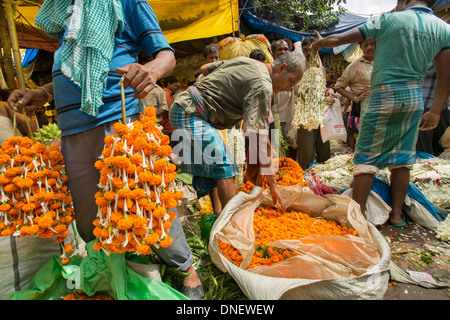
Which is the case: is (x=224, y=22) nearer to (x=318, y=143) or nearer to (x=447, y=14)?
(x=318, y=143)

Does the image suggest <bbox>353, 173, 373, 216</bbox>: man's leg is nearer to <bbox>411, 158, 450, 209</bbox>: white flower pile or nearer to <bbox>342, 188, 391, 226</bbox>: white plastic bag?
<bbox>342, 188, 391, 226</bbox>: white plastic bag

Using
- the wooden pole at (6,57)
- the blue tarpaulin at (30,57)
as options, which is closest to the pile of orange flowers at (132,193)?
the wooden pole at (6,57)

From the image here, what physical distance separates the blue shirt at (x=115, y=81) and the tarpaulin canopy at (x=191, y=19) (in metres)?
4.36

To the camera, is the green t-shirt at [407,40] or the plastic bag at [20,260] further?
the green t-shirt at [407,40]

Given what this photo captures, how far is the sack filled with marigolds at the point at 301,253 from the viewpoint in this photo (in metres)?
1.43

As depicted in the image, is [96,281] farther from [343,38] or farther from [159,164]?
[343,38]

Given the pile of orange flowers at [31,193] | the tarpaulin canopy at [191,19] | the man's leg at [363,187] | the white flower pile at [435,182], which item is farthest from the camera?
the tarpaulin canopy at [191,19]

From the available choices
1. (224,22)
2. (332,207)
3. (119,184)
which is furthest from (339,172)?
(224,22)

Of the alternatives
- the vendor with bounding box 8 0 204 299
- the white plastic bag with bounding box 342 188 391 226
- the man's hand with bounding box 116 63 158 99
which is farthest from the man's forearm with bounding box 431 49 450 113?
the man's hand with bounding box 116 63 158 99

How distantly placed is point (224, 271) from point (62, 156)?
4.15 ft

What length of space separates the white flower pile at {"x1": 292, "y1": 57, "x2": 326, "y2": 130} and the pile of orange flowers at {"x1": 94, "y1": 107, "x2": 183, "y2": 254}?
10.1 ft

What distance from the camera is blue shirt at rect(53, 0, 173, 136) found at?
139cm

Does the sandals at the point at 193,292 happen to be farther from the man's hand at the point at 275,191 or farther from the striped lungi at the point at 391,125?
the striped lungi at the point at 391,125

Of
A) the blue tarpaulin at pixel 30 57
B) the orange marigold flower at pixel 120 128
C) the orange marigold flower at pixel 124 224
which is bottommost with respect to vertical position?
the orange marigold flower at pixel 124 224
